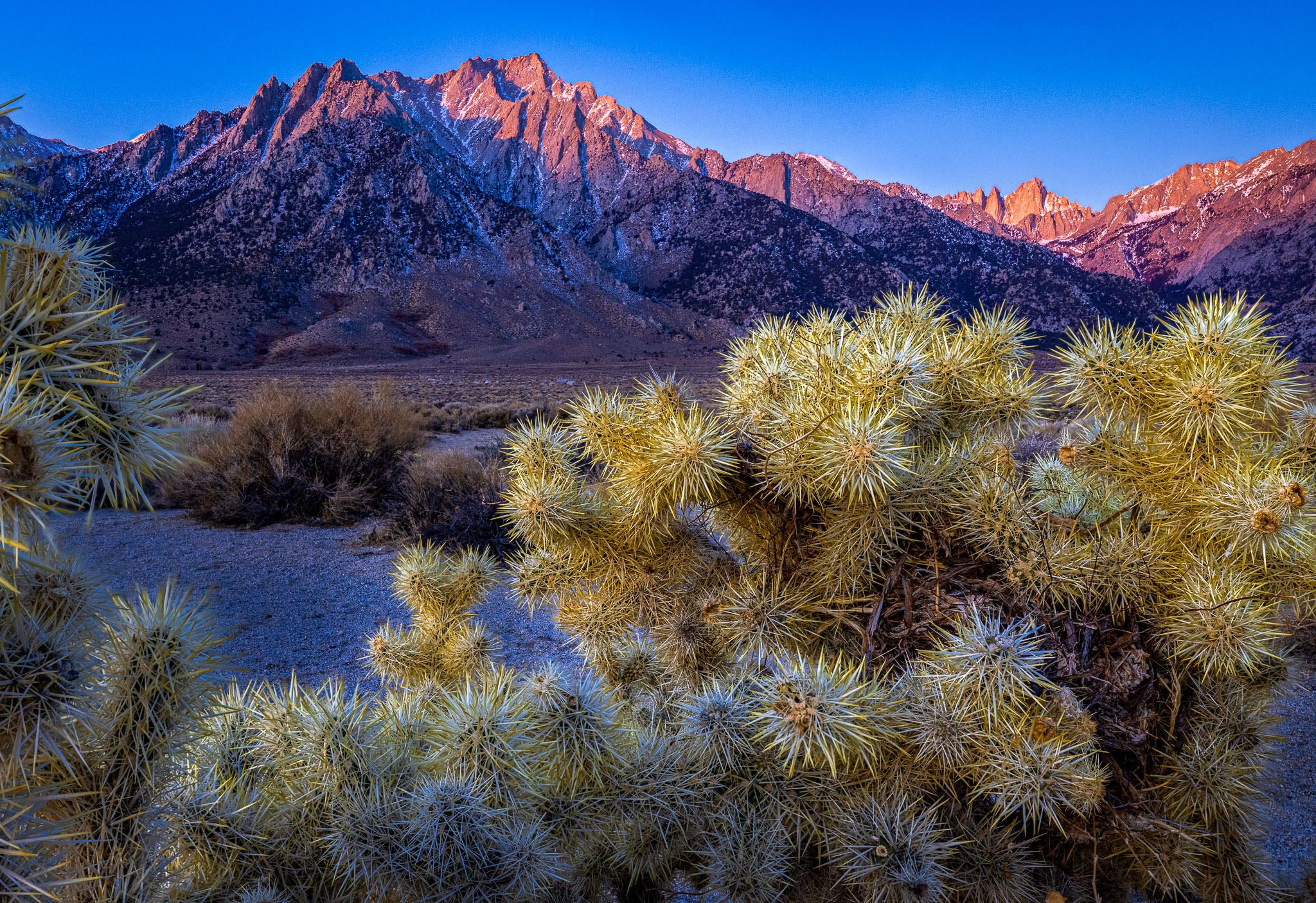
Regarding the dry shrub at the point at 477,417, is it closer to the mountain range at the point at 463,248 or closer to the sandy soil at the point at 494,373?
the sandy soil at the point at 494,373

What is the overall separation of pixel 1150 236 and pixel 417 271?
141 metres

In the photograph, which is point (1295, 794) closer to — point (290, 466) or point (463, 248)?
point (290, 466)

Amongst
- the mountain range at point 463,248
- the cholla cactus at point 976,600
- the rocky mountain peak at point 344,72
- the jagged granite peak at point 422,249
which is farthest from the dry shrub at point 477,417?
the rocky mountain peak at point 344,72

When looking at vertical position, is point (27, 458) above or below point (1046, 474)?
above

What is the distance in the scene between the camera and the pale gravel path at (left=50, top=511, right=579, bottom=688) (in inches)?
232

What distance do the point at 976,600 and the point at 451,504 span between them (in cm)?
855

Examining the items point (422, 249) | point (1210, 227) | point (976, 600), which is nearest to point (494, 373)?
point (422, 249)

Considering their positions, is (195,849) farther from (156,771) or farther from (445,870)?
(445,870)

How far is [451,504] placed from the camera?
32.3 feet

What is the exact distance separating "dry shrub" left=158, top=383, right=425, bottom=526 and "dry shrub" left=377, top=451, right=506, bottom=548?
2.78 ft

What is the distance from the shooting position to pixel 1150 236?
451 feet

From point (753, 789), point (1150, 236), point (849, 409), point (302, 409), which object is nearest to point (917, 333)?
point (849, 409)

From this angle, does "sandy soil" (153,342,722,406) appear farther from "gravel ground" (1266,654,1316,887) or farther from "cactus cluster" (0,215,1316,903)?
"cactus cluster" (0,215,1316,903)

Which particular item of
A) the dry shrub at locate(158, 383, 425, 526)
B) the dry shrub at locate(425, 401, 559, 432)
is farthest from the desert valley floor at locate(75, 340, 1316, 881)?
the dry shrub at locate(425, 401, 559, 432)
